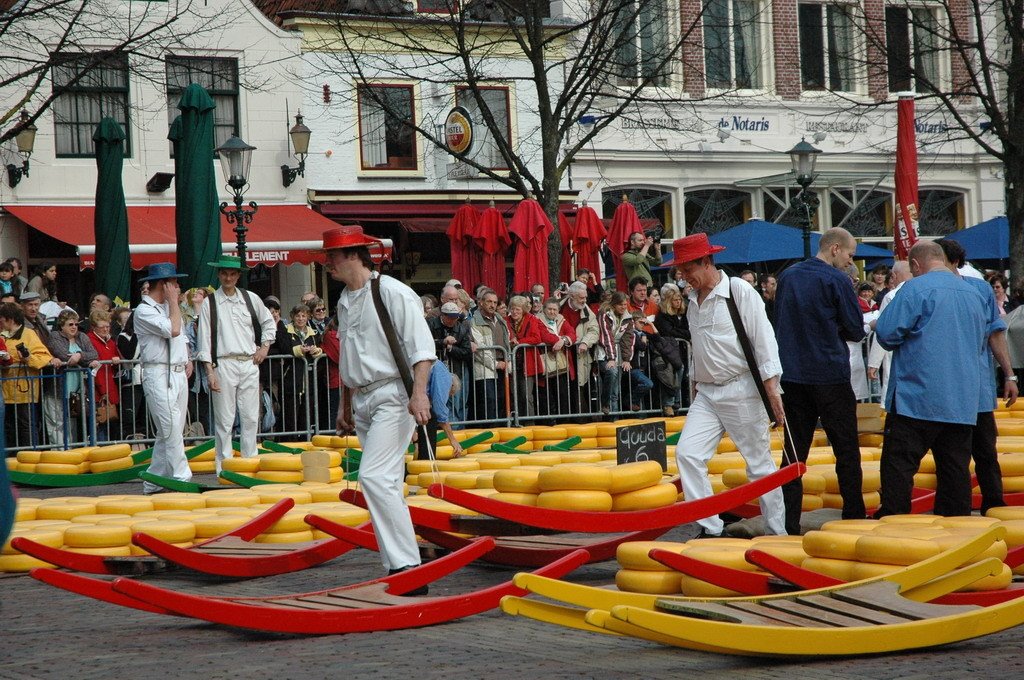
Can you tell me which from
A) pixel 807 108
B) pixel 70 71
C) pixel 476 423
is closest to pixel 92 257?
pixel 70 71

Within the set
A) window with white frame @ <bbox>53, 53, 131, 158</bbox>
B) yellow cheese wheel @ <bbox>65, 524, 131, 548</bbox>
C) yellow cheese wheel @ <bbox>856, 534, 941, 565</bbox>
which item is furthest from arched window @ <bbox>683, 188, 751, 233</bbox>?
yellow cheese wheel @ <bbox>856, 534, 941, 565</bbox>

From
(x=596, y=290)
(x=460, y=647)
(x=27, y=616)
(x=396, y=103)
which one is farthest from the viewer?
(x=396, y=103)

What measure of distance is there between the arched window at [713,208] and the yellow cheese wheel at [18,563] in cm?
2271

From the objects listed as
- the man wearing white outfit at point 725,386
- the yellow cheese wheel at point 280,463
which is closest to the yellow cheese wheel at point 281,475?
the yellow cheese wheel at point 280,463

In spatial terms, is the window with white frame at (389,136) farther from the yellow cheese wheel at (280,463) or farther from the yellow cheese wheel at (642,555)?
the yellow cheese wheel at (642,555)

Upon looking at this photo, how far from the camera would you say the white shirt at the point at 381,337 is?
26.3ft

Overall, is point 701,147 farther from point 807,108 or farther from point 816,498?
point 816,498

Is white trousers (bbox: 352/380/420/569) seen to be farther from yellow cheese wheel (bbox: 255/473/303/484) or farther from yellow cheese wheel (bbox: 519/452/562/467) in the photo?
yellow cheese wheel (bbox: 255/473/303/484)

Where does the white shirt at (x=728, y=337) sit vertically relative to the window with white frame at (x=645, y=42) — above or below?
below

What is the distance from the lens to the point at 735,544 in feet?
25.2

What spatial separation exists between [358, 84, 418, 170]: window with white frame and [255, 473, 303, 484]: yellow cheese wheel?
15.9m

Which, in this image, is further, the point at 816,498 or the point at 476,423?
the point at 476,423

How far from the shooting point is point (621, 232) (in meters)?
23.1

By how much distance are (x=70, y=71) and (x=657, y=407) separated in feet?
38.9
